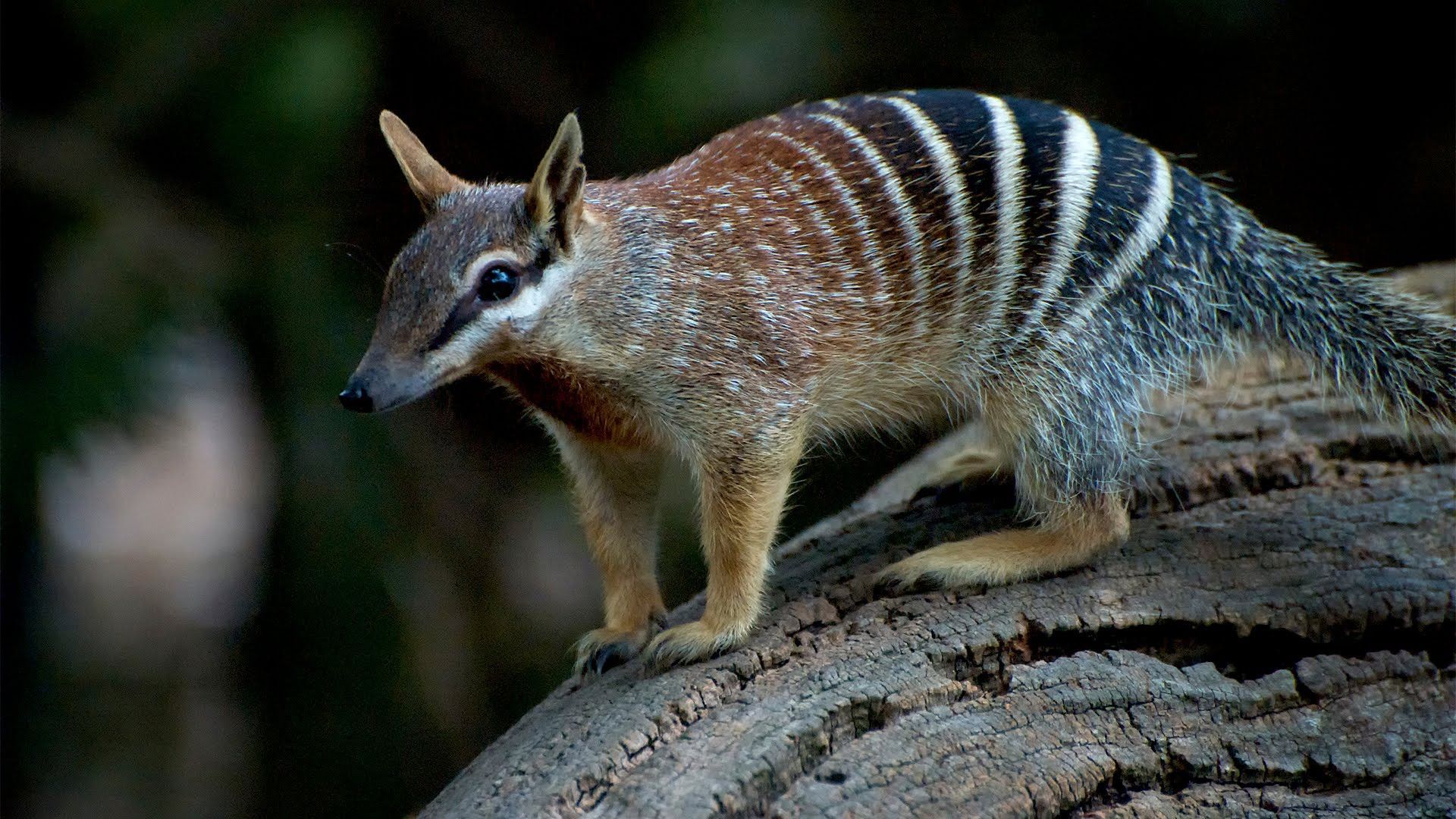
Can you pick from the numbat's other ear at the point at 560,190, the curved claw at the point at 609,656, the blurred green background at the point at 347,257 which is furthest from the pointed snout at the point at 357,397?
the blurred green background at the point at 347,257

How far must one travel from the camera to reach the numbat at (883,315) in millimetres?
2764

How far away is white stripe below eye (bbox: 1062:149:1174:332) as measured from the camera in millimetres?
3074

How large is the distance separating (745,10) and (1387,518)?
242cm

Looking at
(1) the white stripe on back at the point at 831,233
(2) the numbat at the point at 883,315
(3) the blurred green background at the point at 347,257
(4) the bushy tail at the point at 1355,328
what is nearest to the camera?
(2) the numbat at the point at 883,315

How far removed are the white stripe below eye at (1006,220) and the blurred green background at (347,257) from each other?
3.61 ft

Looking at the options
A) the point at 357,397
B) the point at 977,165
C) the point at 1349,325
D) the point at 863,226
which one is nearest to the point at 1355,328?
the point at 1349,325

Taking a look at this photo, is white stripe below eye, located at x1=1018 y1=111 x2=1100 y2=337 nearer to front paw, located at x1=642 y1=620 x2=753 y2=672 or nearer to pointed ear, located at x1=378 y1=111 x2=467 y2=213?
front paw, located at x1=642 y1=620 x2=753 y2=672

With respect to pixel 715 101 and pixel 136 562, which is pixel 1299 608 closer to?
pixel 715 101

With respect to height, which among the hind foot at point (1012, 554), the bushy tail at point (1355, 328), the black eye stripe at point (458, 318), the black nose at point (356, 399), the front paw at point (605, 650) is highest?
the black eye stripe at point (458, 318)

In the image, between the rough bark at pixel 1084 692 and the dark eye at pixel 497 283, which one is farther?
the dark eye at pixel 497 283

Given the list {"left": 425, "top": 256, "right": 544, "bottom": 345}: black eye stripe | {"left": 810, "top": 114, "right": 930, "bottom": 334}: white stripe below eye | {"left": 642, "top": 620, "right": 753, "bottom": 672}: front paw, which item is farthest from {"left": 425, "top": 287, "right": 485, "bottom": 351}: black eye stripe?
{"left": 810, "top": 114, "right": 930, "bottom": 334}: white stripe below eye

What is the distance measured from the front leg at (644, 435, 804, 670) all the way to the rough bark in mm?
68

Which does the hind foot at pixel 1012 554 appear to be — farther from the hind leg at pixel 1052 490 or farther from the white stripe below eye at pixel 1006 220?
the white stripe below eye at pixel 1006 220

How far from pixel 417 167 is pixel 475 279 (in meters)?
0.50
